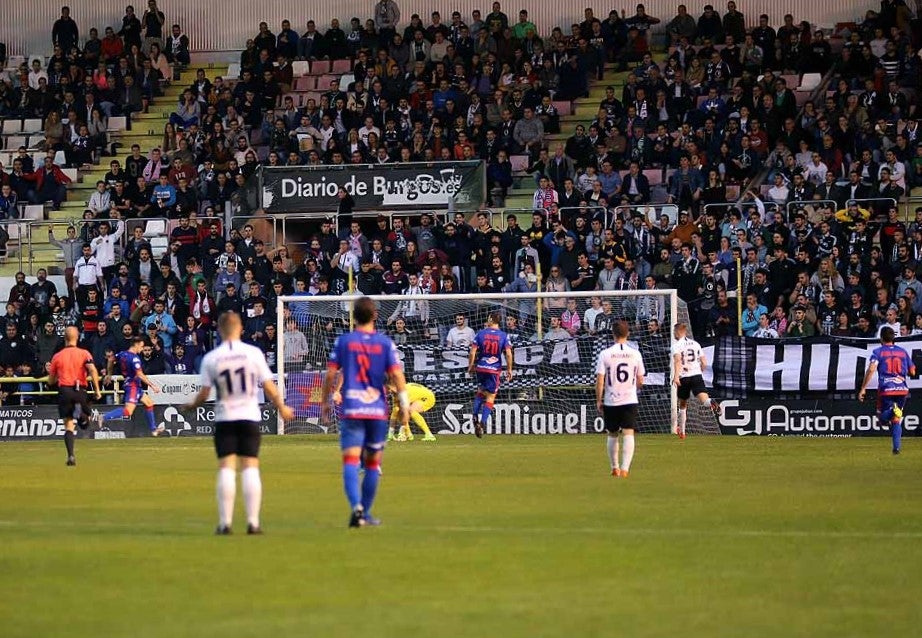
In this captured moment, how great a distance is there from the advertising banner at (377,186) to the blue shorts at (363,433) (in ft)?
77.8

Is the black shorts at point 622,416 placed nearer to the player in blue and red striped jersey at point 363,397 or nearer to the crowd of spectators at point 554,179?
the player in blue and red striped jersey at point 363,397

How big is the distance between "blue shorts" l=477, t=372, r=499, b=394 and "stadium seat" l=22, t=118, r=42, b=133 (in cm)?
1798

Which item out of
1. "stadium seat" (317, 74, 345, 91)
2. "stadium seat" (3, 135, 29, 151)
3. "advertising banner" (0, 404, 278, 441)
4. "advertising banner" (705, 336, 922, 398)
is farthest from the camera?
"stadium seat" (3, 135, 29, 151)

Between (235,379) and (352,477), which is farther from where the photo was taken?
(352,477)

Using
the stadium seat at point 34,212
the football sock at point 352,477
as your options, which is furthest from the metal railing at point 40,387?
the football sock at point 352,477

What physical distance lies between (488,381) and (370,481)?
15.8 metres

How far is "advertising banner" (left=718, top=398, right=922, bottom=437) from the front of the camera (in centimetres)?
3142

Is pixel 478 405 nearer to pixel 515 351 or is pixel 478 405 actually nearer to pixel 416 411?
pixel 416 411

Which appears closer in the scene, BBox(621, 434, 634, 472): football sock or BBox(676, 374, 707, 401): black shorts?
BBox(621, 434, 634, 472): football sock

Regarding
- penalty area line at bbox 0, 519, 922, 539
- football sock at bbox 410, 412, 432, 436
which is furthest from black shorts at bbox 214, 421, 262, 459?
football sock at bbox 410, 412, 432, 436

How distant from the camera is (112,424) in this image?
115 ft

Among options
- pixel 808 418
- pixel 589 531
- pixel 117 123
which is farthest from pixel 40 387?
pixel 589 531

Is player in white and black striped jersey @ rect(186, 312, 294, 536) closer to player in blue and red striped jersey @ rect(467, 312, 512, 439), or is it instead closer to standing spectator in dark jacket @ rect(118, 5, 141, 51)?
player in blue and red striped jersey @ rect(467, 312, 512, 439)

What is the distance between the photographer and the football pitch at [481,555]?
957 centimetres
